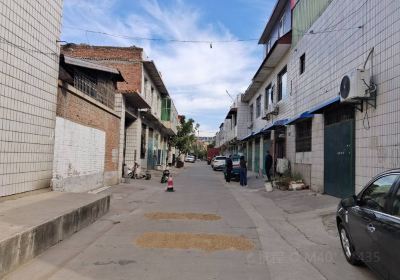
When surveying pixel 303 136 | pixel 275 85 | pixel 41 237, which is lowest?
pixel 41 237

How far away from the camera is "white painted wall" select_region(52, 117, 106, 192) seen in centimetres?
1230

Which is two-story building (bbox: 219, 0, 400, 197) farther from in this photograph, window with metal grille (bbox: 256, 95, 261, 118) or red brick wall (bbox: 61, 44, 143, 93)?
window with metal grille (bbox: 256, 95, 261, 118)

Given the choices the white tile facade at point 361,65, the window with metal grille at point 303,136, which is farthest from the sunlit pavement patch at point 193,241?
the window with metal grille at point 303,136

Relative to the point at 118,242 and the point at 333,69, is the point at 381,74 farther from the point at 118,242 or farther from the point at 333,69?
the point at 118,242

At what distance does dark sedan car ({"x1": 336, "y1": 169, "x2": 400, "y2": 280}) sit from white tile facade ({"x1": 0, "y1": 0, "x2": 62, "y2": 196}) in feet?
22.3

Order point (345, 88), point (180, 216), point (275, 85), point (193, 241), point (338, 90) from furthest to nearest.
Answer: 1. point (275, 85)
2. point (338, 90)
3. point (345, 88)
4. point (180, 216)
5. point (193, 241)

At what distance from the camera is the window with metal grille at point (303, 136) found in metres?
17.8

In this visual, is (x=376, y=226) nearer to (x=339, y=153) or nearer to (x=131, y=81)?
(x=339, y=153)

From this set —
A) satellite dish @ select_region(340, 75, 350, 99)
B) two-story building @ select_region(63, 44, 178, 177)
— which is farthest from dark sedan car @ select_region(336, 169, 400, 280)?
two-story building @ select_region(63, 44, 178, 177)

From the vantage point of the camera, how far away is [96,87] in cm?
1747

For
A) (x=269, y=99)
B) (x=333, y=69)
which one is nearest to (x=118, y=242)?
(x=333, y=69)

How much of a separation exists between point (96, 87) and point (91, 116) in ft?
6.45

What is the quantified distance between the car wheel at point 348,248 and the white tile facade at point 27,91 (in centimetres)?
666

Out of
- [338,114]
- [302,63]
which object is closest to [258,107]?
[302,63]
